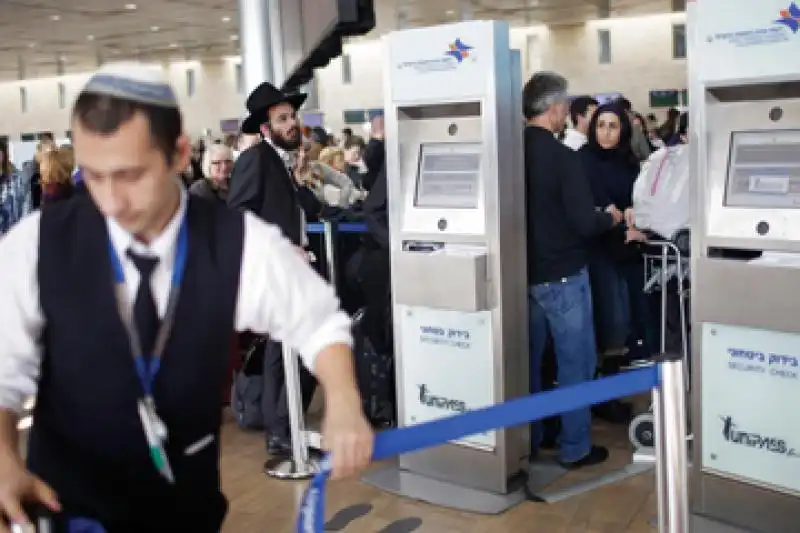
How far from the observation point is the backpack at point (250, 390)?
4723 mm

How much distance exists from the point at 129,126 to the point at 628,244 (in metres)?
3.44

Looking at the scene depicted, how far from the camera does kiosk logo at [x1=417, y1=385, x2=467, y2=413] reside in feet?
12.5

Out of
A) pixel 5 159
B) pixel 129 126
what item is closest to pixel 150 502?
pixel 129 126

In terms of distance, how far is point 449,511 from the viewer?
361cm

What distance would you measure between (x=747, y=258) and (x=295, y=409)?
1.97 m

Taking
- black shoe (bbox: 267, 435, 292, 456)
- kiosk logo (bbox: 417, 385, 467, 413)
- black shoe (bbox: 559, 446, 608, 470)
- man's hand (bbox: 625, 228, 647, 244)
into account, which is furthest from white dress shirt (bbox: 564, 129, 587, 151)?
black shoe (bbox: 267, 435, 292, 456)

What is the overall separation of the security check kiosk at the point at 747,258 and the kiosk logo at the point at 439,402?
3.12 ft

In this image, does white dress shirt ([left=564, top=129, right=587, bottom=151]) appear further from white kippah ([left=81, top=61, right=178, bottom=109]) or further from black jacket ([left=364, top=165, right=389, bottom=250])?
white kippah ([left=81, top=61, right=178, bottom=109])

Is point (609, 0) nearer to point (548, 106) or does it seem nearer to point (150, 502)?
point (548, 106)

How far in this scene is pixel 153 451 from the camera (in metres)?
1.47

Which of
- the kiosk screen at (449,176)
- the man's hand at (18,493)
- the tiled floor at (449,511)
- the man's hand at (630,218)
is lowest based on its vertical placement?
the tiled floor at (449,511)

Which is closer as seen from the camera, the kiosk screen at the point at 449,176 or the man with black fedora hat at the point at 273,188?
the kiosk screen at the point at 449,176

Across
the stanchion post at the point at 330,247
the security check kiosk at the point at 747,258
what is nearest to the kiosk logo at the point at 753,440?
the security check kiosk at the point at 747,258

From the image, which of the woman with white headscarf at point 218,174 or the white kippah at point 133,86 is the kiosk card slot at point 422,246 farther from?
the white kippah at point 133,86
